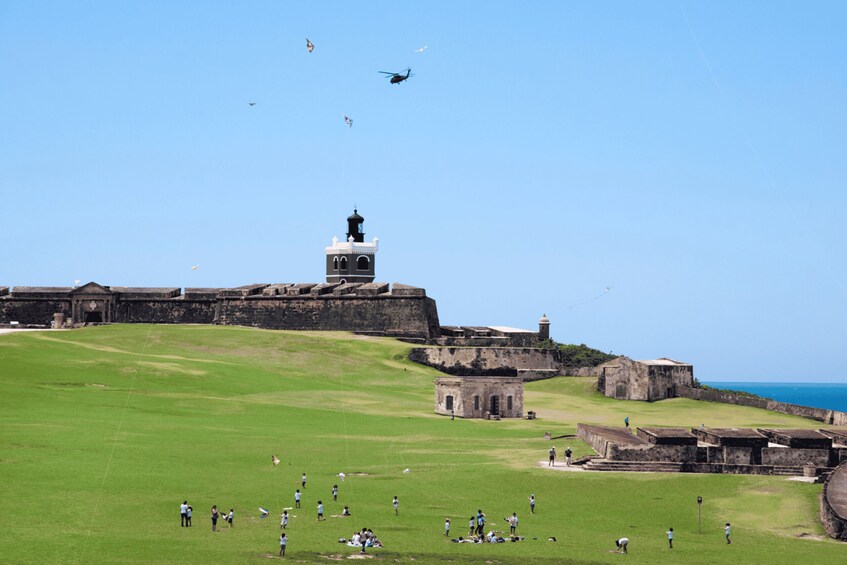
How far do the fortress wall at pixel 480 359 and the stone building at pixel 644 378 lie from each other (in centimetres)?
995

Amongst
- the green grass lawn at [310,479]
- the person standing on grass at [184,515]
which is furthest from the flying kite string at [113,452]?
the person standing on grass at [184,515]

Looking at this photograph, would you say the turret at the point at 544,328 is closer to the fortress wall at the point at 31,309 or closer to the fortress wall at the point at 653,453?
the fortress wall at the point at 31,309

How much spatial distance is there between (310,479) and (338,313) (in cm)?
6880

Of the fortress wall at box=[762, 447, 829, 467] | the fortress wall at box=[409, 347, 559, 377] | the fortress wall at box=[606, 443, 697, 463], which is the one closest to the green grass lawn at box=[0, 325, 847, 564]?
the fortress wall at box=[606, 443, 697, 463]

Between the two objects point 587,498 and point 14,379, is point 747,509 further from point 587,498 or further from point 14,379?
point 14,379

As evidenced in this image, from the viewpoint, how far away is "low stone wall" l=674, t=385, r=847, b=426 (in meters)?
73.6

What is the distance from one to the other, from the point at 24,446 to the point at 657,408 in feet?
154

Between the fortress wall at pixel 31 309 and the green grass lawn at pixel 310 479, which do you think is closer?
the green grass lawn at pixel 310 479

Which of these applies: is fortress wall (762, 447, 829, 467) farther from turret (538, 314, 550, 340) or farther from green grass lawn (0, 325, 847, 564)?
turret (538, 314, 550, 340)

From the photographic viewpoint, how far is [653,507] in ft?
145

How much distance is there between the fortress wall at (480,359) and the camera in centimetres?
9856

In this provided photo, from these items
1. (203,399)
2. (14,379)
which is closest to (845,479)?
(203,399)

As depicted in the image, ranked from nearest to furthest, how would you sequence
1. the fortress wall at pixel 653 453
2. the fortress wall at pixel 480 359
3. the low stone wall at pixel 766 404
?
the fortress wall at pixel 653 453, the low stone wall at pixel 766 404, the fortress wall at pixel 480 359

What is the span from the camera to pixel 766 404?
82.5 metres
